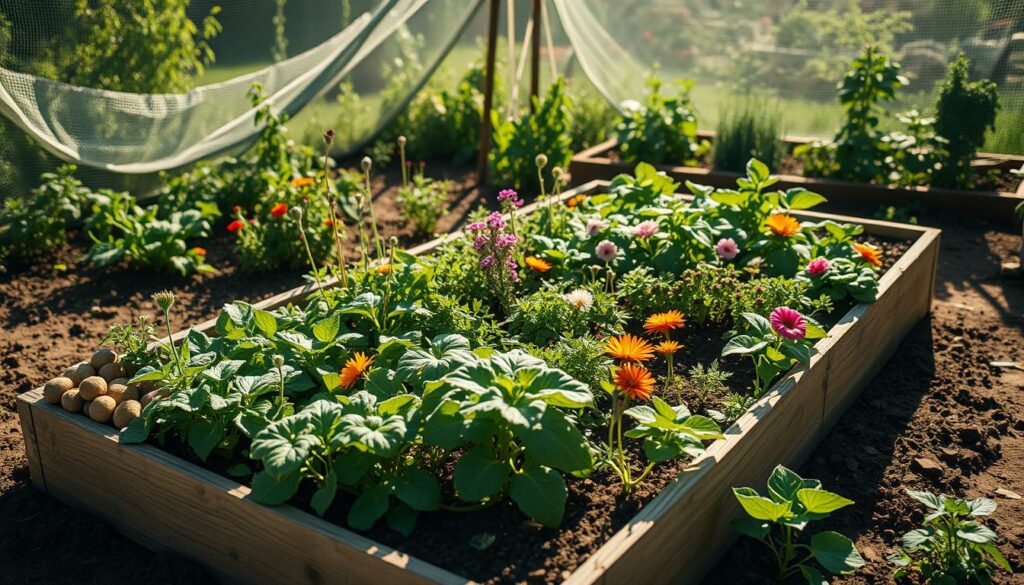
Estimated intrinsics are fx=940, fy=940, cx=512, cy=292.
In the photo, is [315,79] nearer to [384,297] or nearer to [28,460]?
[384,297]

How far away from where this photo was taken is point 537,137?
583cm

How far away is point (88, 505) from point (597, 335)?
5.39 ft

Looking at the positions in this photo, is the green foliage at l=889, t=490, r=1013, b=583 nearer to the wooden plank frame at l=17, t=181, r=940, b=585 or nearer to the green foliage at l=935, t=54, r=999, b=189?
the wooden plank frame at l=17, t=181, r=940, b=585

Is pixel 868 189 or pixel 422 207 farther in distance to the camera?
pixel 868 189

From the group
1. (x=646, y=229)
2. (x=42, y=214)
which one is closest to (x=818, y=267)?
(x=646, y=229)

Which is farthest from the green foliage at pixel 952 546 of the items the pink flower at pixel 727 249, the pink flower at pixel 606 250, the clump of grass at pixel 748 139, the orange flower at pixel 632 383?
the clump of grass at pixel 748 139

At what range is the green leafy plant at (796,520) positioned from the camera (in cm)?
242

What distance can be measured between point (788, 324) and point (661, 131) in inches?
128

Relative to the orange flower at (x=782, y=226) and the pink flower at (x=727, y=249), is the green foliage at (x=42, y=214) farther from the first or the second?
the orange flower at (x=782, y=226)

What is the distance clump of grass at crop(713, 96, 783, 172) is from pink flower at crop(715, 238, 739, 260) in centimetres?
239

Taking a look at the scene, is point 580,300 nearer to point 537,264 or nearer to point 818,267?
point 537,264

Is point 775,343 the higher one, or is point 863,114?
point 863,114

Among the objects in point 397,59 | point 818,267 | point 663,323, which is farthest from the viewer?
point 397,59

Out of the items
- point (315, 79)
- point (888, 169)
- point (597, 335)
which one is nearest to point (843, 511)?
point (597, 335)
